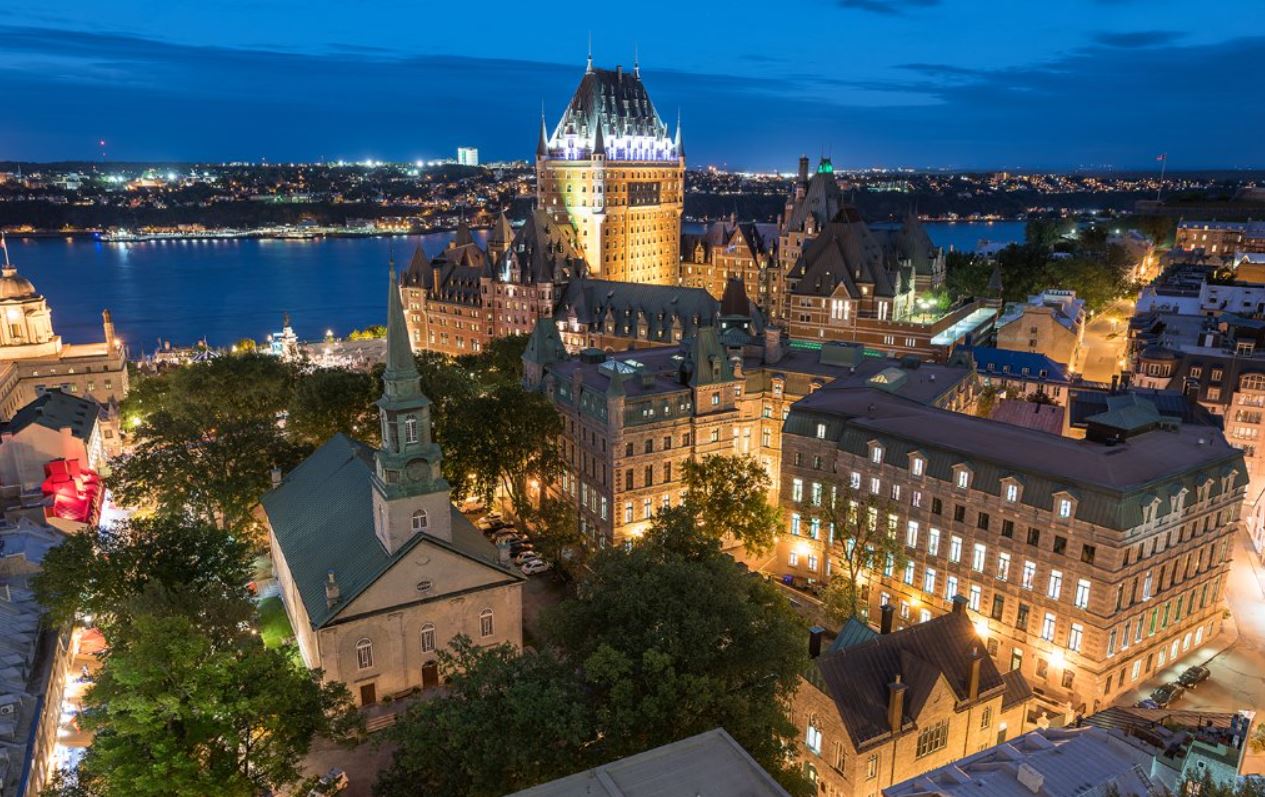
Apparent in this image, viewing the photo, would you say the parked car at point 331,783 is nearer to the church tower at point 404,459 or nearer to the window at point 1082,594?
the church tower at point 404,459

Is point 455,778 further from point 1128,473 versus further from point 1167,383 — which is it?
point 1167,383

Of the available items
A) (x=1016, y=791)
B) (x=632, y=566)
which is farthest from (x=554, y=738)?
(x=1016, y=791)

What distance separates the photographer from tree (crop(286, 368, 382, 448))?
71250 mm

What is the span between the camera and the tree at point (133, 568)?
42.8m

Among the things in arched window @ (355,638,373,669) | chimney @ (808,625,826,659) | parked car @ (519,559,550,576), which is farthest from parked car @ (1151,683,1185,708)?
arched window @ (355,638,373,669)

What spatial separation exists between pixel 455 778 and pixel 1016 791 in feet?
67.1

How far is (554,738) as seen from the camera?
30.1m

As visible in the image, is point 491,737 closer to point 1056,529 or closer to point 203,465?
point 1056,529

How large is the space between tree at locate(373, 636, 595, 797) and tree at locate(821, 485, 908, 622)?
83.3ft

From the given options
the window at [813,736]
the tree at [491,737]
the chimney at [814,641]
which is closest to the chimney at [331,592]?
the tree at [491,737]

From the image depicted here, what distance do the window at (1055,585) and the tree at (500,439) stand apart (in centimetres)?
3569

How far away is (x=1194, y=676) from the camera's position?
49344 millimetres

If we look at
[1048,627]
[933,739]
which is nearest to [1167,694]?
[1048,627]

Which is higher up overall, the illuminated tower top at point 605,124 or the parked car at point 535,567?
the illuminated tower top at point 605,124
